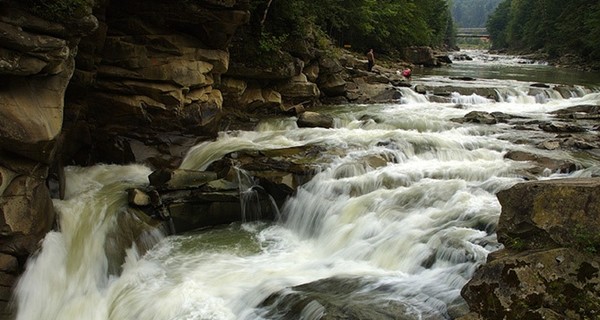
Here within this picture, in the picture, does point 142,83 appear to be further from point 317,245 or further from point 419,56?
point 419,56

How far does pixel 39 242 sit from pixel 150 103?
18.0 feet

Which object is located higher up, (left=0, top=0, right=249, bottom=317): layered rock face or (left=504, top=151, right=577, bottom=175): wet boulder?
(left=0, top=0, right=249, bottom=317): layered rock face

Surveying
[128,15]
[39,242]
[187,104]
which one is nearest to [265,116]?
[187,104]

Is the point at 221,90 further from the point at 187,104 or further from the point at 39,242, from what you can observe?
the point at 39,242

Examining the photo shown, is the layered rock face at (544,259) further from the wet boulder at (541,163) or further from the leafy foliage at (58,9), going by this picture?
the leafy foliage at (58,9)

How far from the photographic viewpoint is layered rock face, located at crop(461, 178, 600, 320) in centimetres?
475

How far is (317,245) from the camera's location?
30.3 ft

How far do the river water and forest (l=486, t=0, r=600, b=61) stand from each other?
130ft

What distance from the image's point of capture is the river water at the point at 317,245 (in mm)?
6973

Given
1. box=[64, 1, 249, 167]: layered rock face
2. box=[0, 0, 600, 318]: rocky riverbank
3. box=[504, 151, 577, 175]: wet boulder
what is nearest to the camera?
box=[0, 0, 600, 318]: rocky riverbank

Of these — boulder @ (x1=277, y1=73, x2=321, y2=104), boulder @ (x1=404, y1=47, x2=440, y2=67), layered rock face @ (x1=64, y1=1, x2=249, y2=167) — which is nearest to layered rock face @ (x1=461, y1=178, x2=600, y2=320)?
layered rock face @ (x1=64, y1=1, x2=249, y2=167)

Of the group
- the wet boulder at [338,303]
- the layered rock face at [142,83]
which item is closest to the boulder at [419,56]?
the layered rock face at [142,83]

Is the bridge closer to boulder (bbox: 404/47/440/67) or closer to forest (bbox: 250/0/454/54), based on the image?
forest (bbox: 250/0/454/54)

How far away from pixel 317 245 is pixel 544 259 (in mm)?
4800
